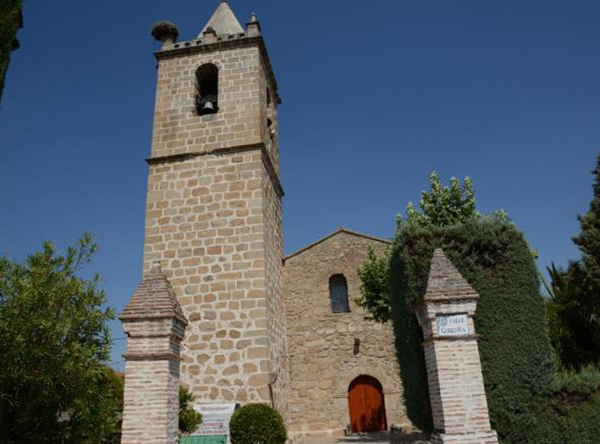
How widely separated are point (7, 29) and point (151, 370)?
17.0 feet

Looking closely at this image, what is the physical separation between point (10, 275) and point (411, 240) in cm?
697

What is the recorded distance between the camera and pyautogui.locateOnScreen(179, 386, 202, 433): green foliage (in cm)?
1016

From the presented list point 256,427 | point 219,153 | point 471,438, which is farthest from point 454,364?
point 219,153

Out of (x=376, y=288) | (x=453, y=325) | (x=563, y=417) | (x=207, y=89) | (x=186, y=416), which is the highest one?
(x=207, y=89)

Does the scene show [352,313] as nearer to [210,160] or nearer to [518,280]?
[210,160]

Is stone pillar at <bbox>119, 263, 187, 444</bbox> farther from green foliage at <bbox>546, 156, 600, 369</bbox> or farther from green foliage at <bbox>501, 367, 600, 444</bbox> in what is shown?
green foliage at <bbox>546, 156, 600, 369</bbox>

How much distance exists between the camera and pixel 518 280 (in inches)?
309

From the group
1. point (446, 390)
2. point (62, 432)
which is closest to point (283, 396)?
point (62, 432)

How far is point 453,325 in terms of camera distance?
23.2 feet

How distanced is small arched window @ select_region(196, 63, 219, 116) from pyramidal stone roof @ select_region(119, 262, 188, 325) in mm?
7877

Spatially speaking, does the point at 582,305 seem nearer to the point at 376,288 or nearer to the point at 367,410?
the point at 376,288

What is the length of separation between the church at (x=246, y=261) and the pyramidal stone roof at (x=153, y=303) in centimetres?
434

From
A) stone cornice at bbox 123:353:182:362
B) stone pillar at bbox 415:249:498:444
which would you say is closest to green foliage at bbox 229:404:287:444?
stone cornice at bbox 123:353:182:362

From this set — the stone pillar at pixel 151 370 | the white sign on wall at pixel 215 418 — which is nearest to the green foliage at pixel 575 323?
the white sign on wall at pixel 215 418
